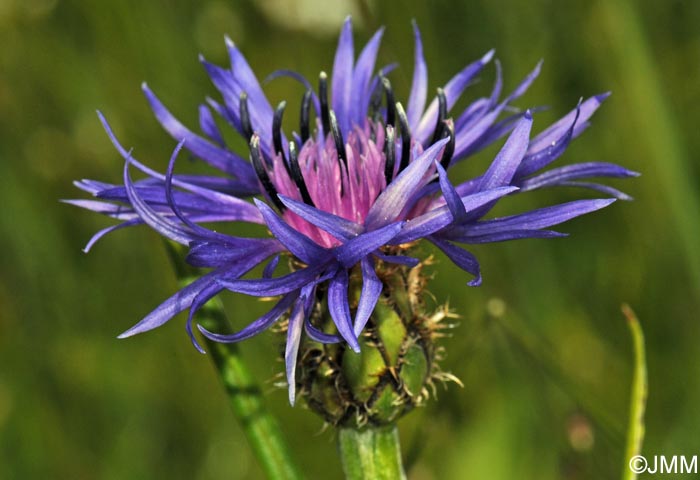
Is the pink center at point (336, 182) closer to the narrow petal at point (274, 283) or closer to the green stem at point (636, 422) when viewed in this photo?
the narrow petal at point (274, 283)

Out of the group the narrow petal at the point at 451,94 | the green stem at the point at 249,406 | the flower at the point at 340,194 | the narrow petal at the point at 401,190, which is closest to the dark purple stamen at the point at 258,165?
the flower at the point at 340,194

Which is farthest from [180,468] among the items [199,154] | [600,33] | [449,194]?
[600,33]

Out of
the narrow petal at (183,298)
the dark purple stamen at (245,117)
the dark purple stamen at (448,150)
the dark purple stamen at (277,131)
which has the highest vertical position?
the dark purple stamen at (245,117)

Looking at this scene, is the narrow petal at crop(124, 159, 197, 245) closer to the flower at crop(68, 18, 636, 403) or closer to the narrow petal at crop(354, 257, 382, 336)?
the flower at crop(68, 18, 636, 403)

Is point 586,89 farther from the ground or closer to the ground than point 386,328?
farther from the ground

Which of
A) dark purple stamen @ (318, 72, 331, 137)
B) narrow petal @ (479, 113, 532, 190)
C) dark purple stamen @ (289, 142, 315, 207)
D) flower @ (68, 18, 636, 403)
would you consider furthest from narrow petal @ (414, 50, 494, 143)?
narrow petal @ (479, 113, 532, 190)

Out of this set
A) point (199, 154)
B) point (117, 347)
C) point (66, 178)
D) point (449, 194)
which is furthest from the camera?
point (66, 178)

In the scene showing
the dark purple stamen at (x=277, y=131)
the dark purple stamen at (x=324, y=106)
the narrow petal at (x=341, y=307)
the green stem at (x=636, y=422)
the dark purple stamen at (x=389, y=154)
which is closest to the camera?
the narrow petal at (x=341, y=307)

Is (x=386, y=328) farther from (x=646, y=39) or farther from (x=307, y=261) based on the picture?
(x=646, y=39)
